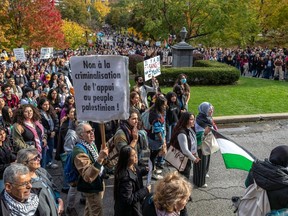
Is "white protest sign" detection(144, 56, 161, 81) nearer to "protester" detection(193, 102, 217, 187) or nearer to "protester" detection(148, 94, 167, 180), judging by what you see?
"protester" detection(148, 94, 167, 180)

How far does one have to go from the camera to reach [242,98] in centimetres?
1299

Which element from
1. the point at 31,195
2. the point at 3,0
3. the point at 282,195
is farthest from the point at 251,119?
the point at 3,0

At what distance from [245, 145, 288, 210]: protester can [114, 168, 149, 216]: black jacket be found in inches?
49.7

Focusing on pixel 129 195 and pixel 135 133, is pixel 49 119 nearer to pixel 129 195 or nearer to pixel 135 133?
pixel 135 133

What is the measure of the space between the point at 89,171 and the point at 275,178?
2004mm

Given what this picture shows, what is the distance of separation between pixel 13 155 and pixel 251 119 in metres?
7.79

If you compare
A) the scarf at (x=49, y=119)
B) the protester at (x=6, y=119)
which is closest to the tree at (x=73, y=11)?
the scarf at (x=49, y=119)

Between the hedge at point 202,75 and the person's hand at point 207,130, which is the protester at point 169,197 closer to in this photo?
the person's hand at point 207,130

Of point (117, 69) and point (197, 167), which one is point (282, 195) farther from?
point (197, 167)

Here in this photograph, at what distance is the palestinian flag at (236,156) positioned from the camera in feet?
13.8

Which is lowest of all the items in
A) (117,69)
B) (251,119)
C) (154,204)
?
(251,119)

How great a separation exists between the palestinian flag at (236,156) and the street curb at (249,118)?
5.87 m

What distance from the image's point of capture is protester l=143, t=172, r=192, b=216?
2.98m

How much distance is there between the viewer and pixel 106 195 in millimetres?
5977
